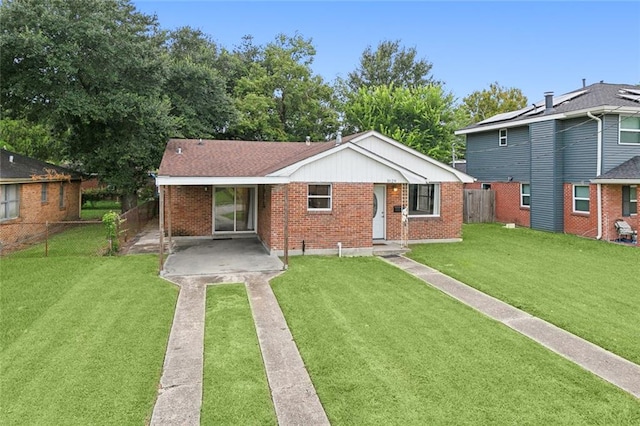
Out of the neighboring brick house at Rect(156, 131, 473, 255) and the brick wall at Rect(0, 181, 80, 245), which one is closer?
the neighboring brick house at Rect(156, 131, 473, 255)

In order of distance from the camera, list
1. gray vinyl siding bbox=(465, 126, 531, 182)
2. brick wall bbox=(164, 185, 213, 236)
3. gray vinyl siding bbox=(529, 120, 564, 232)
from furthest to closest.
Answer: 1. gray vinyl siding bbox=(465, 126, 531, 182)
2. gray vinyl siding bbox=(529, 120, 564, 232)
3. brick wall bbox=(164, 185, 213, 236)

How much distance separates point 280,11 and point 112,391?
2273 cm

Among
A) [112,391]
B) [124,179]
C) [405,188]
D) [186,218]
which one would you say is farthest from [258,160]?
[112,391]

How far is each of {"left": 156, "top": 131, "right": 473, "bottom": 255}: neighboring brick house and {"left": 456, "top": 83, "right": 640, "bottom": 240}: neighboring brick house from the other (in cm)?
500

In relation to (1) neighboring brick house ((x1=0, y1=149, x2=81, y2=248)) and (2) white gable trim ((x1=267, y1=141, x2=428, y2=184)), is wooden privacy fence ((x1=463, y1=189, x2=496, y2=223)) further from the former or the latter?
(1) neighboring brick house ((x1=0, y1=149, x2=81, y2=248))

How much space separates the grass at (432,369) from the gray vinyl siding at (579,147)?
12310 mm

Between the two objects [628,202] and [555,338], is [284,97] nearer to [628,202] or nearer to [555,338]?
[628,202]

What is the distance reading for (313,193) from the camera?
12812 millimetres

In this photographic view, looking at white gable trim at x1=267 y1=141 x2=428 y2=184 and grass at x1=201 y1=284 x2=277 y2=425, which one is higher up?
white gable trim at x1=267 y1=141 x2=428 y2=184

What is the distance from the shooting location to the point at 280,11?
22.9m

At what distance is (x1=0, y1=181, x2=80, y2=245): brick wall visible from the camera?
1432 cm

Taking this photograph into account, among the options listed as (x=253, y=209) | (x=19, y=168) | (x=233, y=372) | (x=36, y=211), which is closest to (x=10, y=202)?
(x=36, y=211)

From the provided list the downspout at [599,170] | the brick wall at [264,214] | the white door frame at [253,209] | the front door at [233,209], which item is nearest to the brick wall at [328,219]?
the brick wall at [264,214]

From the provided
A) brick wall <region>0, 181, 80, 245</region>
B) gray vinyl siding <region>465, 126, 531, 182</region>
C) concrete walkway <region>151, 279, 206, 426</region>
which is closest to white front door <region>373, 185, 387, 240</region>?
concrete walkway <region>151, 279, 206, 426</region>
